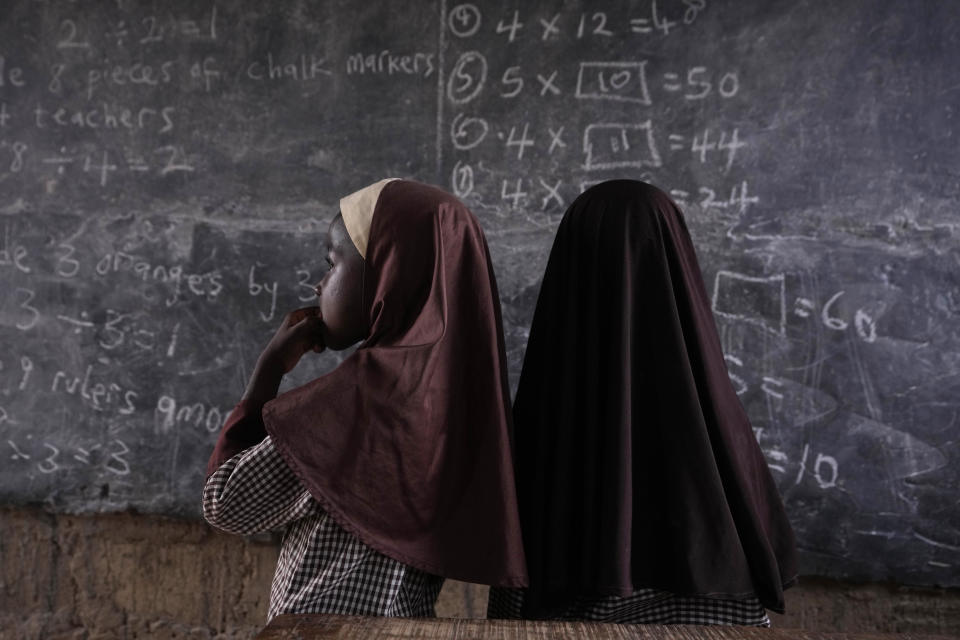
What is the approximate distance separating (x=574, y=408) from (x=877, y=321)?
1.55 metres

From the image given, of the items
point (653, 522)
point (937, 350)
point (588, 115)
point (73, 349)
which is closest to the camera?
point (653, 522)

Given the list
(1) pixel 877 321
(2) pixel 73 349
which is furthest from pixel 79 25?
(1) pixel 877 321

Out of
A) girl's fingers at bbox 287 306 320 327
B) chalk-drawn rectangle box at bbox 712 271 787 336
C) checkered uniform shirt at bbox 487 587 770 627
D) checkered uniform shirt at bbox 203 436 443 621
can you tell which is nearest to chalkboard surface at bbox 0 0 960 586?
chalk-drawn rectangle box at bbox 712 271 787 336

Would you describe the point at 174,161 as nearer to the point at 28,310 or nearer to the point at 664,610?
the point at 28,310

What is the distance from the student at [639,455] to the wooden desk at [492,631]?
91 mm

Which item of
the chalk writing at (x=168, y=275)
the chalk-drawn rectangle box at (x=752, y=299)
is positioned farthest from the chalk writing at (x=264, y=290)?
the chalk-drawn rectangle box at (x=752, y=299)

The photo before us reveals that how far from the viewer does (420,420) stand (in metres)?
1.26

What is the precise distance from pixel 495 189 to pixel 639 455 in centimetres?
147

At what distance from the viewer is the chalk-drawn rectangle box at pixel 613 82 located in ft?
8.38

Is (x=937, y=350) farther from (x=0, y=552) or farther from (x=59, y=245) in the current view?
(x=0, y=552)

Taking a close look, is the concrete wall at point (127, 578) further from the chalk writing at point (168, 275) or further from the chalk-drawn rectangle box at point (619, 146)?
the chalk-drawn rectangle box at point (619, 146)

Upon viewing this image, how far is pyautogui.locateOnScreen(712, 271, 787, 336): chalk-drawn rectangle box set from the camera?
8.10 ft

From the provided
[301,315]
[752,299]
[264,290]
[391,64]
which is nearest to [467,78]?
[391,64]

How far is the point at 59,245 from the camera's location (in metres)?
2.76
